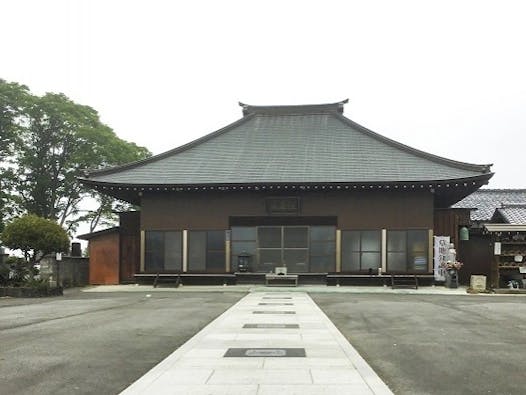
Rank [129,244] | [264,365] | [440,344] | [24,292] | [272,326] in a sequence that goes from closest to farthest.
Answer: [264,365]
[440,344]
[272,326]
[24,292]
[129,244]

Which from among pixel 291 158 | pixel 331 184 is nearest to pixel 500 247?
pixel 331 184

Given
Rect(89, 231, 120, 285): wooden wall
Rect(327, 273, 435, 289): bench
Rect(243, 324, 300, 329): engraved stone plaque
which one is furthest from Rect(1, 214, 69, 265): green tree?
Rect(243, 324, 300, 329): engraved stone plaque

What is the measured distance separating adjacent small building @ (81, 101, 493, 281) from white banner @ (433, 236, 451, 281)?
0.35 meters

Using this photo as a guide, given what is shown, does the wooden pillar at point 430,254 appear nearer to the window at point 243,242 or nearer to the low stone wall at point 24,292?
the window at point 243,242

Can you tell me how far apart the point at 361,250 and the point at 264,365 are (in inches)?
741

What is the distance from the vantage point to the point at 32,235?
72.9 ft

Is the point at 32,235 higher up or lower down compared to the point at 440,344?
higher up

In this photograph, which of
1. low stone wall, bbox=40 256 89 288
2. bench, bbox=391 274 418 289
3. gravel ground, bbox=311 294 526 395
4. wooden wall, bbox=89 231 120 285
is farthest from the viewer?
wooden wall, bbox=89 231 120 285

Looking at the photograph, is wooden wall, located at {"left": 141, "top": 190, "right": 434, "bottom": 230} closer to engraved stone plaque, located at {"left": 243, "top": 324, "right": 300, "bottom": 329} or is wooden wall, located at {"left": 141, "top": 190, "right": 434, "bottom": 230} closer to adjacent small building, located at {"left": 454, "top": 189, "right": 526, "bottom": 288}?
adjacent small building, located at {"left": 454, "top": 189, "right": 526, "bottom": 288}

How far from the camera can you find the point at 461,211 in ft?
85.3

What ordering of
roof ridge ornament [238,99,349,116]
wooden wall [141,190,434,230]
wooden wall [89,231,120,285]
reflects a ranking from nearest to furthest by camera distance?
wooden wall [141,190,434,230]
wooden wall [89,231,120,285]
roof ridge ornament [238,99,349,116]

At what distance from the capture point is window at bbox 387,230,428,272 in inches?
974

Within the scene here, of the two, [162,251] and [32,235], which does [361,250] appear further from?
[32,235]

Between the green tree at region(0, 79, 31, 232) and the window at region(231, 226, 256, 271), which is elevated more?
the green tree at region(0, 79, 31, 232)
